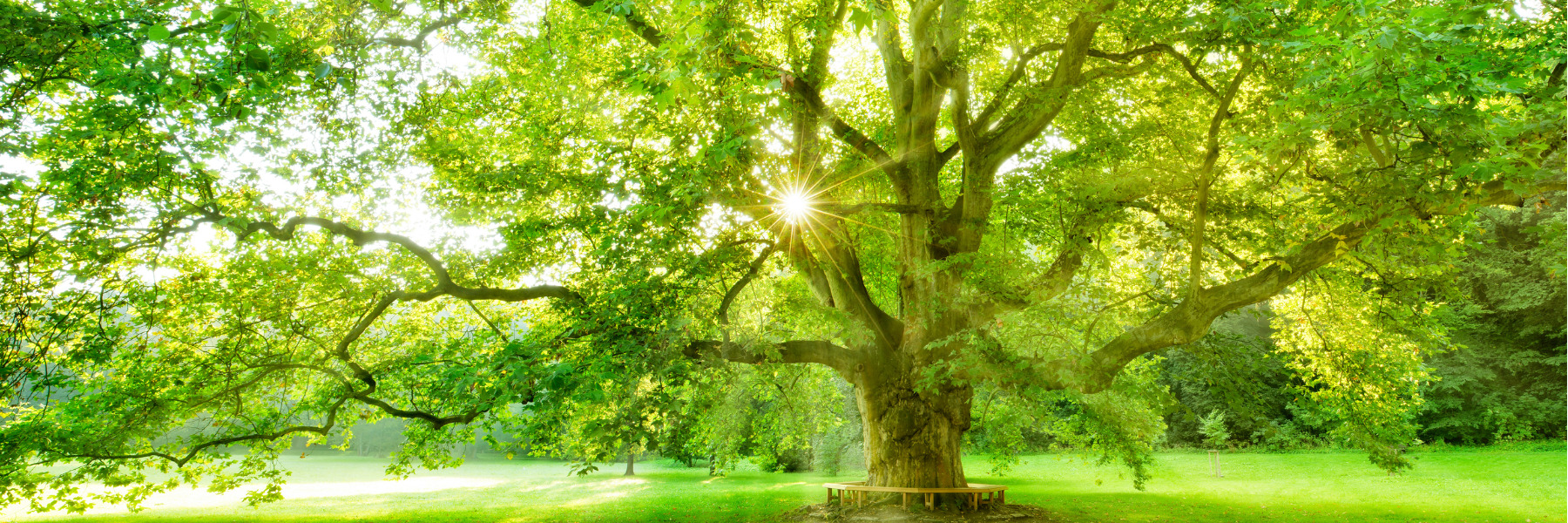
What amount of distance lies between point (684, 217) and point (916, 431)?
18.0ft

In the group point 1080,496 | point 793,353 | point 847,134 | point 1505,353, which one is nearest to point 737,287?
point 793,353

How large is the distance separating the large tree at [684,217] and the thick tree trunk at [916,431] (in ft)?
0.14

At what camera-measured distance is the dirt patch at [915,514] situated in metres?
11.7

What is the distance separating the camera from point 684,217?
337 inches

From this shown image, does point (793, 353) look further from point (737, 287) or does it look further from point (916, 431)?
point (916, 431)

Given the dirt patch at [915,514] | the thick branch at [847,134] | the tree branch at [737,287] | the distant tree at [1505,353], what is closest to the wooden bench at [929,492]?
the dirt patch at [915,514]

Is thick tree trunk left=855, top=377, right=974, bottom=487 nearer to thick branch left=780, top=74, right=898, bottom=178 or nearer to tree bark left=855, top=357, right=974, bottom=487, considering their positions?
tree bark left=855, top=357, right=974, bottom=487

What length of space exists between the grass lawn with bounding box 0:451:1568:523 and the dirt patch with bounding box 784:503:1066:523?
893mm

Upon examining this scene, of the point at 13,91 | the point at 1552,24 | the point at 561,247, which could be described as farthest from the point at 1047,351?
the point at 13,91

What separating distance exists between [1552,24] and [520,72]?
11.8 meters

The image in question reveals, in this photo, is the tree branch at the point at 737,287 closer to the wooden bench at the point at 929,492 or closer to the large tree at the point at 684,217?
the large tree at the point at 684,217

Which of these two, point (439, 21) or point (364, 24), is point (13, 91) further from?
point (439, 21)

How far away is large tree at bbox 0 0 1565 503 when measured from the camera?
24.1 feet

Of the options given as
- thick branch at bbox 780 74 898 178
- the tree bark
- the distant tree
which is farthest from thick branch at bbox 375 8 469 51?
the distant tree
